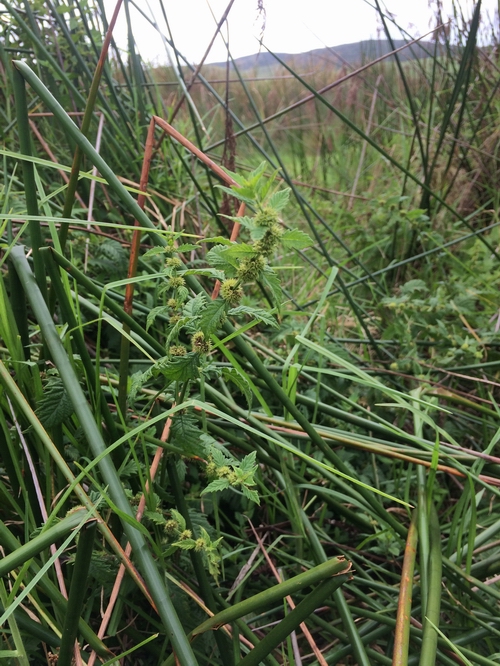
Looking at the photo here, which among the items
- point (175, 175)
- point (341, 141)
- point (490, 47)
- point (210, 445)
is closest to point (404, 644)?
point (210, 445)

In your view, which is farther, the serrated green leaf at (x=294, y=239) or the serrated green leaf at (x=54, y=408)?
the serrated green leaf at (x=54, y=408)

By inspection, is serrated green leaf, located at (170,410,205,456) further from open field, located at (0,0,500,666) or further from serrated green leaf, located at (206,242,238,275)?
serrated green leaf, located at (206,242,238,275)

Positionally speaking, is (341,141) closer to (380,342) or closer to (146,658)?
(380,342)

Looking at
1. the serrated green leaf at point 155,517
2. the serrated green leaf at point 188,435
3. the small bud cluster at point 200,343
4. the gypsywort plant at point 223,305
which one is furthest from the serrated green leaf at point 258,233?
the serrated green leaf at point 155,517

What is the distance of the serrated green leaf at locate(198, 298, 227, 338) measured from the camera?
451 mm

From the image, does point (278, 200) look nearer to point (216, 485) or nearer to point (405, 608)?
point (216, 485)

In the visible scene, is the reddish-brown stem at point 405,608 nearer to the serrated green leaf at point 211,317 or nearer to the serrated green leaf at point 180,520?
the serrated green leaf at point 180,520

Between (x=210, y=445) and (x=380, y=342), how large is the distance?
756mm

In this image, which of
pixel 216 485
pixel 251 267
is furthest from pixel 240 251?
pixel 216 485

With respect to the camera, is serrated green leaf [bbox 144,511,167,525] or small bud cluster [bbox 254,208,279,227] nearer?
small bud cluster [bbox 254,208,279,227]

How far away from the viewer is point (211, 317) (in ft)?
1.49

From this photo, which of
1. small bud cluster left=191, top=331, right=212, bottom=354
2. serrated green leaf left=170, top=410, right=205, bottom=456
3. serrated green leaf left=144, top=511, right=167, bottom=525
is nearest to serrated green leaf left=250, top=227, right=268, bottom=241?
small bud cluster left=191, top=331, right=212, bottom=354

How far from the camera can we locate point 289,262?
1.73m

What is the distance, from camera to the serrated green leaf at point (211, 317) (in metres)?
0.45
